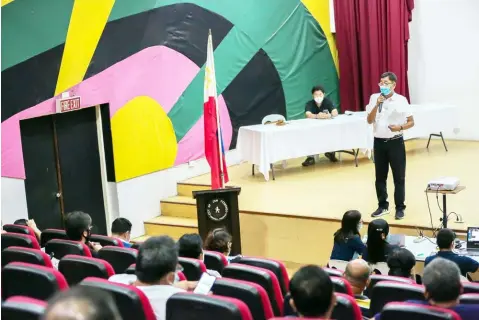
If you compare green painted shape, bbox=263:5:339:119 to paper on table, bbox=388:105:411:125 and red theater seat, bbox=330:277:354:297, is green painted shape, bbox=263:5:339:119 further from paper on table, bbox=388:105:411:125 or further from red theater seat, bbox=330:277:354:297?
red theater seat, bbox=330:277:354:297

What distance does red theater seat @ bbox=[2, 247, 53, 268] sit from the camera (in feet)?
13.8

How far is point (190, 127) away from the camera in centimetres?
920

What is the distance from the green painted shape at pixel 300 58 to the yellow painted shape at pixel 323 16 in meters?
0.08

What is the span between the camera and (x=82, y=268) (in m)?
4.00

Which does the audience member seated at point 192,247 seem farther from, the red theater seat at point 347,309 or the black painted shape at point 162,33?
the black painted shape at point 162,33

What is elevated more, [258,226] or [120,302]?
[120,302]

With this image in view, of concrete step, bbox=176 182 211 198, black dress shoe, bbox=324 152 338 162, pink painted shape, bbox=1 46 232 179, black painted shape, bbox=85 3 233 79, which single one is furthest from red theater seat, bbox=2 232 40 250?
black dress shoe, bbox=324 152 338 162

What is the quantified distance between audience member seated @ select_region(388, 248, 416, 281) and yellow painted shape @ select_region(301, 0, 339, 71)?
22.8 ft

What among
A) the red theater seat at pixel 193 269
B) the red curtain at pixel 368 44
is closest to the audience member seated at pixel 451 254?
the red theater seat at pixel 193 269

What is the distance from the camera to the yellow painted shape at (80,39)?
7430 millimetres

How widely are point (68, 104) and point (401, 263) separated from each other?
4.14 m

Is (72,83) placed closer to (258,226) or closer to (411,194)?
(258,226)

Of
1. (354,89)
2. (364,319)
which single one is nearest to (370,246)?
(364,319)

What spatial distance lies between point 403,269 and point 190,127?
16.4 ft
